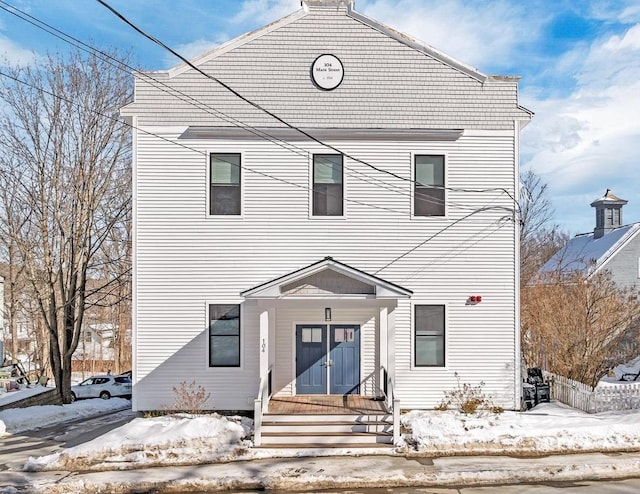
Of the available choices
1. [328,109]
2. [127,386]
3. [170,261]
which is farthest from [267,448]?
[127,386]

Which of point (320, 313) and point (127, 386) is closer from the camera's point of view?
point (320, 313)

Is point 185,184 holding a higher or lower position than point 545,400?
higher

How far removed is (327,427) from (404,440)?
1.59 meters

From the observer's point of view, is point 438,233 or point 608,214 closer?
point 438,233

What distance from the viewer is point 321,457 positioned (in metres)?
9.88

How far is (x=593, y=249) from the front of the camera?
3272 centimetres

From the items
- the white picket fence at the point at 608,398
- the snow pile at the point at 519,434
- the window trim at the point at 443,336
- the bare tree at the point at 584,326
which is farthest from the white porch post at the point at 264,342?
the bare tree at the point at 584,326

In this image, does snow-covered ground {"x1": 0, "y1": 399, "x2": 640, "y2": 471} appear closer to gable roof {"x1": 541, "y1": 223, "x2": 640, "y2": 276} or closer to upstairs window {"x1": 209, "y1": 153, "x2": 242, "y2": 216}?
upstairs window {"x1": 209, "y1": 153, "x2": 242, "y2": 216}

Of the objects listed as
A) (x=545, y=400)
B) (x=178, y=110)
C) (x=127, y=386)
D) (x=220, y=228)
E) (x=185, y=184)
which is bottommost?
(x=127, y=386)

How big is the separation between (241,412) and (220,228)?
446cm

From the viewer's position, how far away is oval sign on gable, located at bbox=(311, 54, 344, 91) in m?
13.0

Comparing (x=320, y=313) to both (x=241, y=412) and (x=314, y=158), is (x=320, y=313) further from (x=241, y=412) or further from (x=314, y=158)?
(x=314, y=158)

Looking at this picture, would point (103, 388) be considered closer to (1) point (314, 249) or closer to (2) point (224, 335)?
(2) point (224, 335)

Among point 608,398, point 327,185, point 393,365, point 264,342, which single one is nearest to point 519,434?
point 393,365
